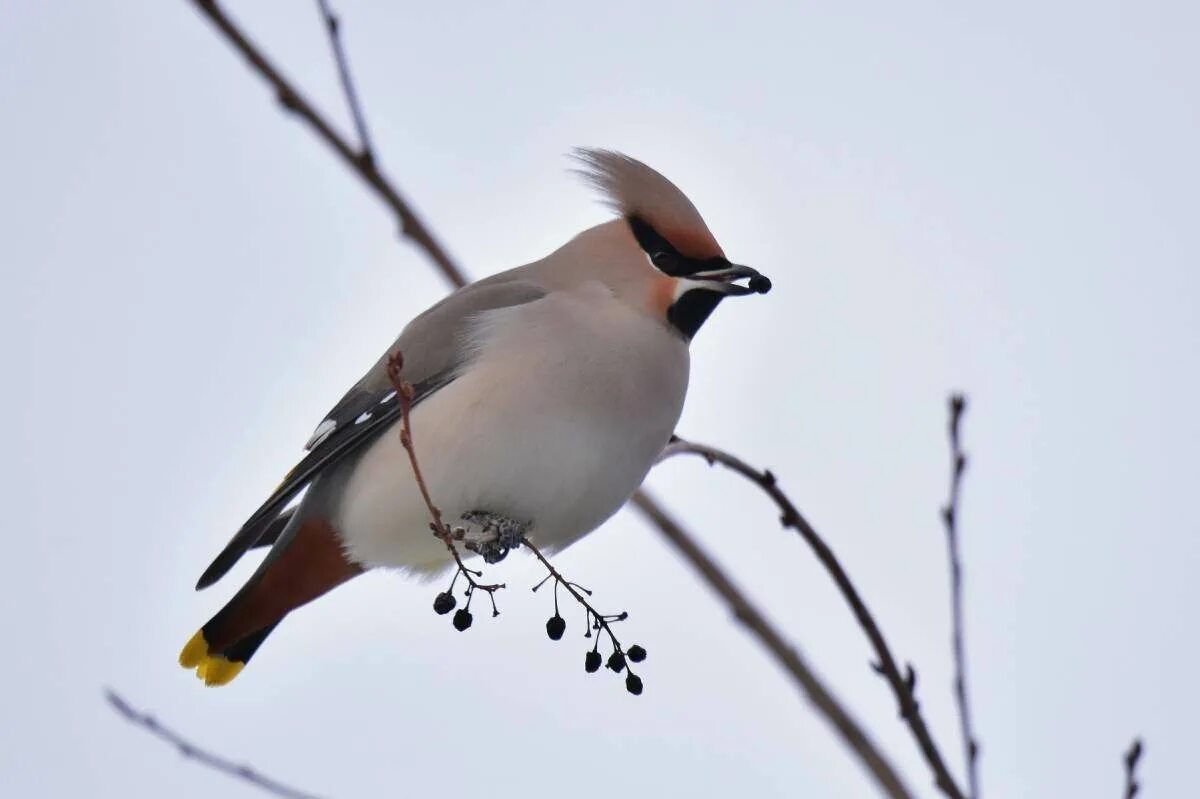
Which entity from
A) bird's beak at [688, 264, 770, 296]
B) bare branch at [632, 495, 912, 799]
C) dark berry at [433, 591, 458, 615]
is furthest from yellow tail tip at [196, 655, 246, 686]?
bare branch at [632, 495, 912, 799]

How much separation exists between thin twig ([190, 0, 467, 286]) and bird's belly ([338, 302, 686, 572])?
1286mm

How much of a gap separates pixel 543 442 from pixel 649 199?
2.73ft

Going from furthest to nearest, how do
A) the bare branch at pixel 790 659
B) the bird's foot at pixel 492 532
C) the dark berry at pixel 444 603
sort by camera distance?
the bird's foot at pixel 492 532, the dark berry at pixel 444 603, the bare branch at pixel 790 659

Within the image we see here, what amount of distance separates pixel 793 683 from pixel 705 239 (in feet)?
7.03

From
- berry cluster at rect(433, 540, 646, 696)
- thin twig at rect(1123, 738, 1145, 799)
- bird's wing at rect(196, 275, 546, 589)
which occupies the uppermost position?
bird's wing at rect(196, 275, 546, 589)

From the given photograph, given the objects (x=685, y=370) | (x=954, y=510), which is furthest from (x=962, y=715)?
(x=685, y=370)

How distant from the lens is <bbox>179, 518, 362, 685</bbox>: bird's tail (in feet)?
12.9

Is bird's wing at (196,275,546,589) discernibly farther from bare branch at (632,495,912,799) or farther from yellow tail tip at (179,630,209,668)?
bare branch at (632,495,912,799)

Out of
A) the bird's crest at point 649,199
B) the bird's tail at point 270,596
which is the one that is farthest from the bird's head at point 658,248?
the bird's tail at point 270,596

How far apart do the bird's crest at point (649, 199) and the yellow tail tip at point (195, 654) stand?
4.90 ft

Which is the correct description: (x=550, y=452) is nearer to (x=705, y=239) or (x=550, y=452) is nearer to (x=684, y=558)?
(x=705, y=239)

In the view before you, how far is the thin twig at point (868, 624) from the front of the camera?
1843 mm

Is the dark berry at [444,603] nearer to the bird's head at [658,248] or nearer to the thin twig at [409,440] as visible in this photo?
the thin twig at [409,440]

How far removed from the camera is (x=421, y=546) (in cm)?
381
